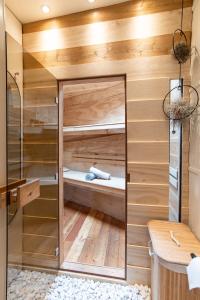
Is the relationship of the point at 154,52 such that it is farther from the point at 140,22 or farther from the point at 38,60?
the point at 38,60

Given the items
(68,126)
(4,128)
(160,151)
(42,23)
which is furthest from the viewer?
(68,126)

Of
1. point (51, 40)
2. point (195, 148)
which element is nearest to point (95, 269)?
point (195, 148)

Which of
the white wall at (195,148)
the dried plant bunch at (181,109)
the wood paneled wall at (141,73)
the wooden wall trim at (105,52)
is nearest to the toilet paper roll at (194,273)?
the white wall at (195,148)

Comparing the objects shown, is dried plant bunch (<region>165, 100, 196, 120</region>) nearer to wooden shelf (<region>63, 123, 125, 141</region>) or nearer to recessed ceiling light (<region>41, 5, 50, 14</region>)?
recessed ceiling light (<region>41, 5, 50, 14</region>)

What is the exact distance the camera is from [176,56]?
182 cm

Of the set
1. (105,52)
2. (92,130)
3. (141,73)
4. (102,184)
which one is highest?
(105,52)

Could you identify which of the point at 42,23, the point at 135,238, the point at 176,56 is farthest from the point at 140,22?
the point at 135,238

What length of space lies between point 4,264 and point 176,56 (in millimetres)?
2140

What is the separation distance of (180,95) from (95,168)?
8.42 feet

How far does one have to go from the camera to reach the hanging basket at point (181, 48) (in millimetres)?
1767

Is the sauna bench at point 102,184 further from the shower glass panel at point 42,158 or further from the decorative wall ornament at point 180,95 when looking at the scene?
the decorative wall ornament at point 180,95

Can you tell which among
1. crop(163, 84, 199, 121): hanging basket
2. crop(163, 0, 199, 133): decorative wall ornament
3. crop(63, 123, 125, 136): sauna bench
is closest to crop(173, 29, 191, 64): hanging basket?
crop(163, 0, 199, 133): decorative wall ornament

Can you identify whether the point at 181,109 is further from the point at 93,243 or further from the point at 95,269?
the point at 93,243

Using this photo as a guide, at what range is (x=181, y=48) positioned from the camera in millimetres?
1766
